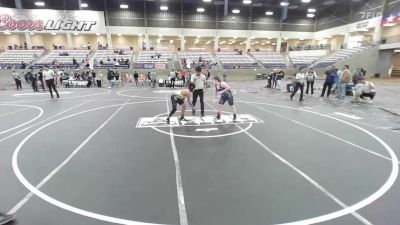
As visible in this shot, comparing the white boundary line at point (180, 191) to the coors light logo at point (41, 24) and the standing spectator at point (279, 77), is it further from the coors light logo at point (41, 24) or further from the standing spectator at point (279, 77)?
the coors light logo at point (41, 24)

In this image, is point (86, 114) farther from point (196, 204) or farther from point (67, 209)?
point (196, 204)

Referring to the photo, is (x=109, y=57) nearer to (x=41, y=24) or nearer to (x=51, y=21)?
(x=51, y=21)

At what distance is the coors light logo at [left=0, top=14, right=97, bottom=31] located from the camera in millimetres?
36391

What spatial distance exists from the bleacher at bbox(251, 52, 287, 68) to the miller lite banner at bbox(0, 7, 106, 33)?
2459 cm

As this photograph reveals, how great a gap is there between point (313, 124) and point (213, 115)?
3433 mm

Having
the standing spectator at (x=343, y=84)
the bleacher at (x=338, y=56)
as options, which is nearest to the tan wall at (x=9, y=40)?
the bleacher at (x=338, y=56)

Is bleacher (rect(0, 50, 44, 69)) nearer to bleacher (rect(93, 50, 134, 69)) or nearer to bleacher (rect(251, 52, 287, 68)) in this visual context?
bleacher (rect(93, 50, 134, 69))

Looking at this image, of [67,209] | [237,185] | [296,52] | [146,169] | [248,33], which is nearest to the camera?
[67,209]

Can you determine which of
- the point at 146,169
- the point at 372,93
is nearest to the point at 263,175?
the point at 146,169

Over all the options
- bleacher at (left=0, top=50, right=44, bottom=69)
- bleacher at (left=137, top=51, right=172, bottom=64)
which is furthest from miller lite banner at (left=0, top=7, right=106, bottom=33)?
bleacher at (left=137, top=51, right=172, bottom=64)

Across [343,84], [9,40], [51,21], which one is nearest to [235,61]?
[343,84]

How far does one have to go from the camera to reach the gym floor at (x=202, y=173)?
341 centimetres

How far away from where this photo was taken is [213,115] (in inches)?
376

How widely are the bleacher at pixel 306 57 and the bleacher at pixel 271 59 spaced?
174cm
